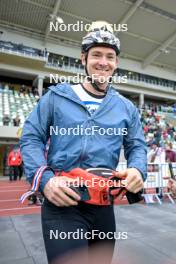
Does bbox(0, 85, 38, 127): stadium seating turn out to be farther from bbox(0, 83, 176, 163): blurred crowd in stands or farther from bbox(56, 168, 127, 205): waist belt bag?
bbox(56, 168, 127, 205): waist belt bag

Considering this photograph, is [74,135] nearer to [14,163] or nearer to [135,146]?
[135,146]

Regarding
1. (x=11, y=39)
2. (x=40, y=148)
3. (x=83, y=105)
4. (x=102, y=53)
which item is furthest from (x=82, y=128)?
(x=11, y=39)

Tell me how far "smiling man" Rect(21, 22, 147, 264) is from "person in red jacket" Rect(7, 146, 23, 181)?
11.3 m

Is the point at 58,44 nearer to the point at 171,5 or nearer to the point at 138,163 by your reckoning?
the point at 171,5

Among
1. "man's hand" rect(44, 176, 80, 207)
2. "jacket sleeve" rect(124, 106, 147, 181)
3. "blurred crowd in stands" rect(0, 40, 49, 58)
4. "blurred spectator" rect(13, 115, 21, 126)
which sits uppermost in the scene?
"blurred crowd in stands" rect(0, 40, 49, 58)

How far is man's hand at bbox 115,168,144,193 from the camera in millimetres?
1333

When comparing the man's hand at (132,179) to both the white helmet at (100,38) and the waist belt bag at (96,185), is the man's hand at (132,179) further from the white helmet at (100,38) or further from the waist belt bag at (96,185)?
the white helmet at (100,38)

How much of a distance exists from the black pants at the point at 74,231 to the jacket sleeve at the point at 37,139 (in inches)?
7.9

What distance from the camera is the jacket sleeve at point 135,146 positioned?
150 cm

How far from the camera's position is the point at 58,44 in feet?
94.4

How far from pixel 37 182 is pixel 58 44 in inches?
1151

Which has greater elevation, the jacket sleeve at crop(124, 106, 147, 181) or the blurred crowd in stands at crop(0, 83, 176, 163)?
the blurred crowd in stands at crop(0, 83, 176, 163)

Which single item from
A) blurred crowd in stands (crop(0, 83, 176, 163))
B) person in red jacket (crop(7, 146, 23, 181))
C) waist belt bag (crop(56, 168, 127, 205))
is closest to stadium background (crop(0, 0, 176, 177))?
blurred crowd in stands (crop(0, 83, 176, 163))

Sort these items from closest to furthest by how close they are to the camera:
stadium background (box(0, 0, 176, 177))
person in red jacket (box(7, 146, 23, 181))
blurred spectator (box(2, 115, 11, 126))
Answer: person in red jacket (box(7, 146, 23, 181)) → blurred spectator (box(2, 115, 11, 126)) → stadium background (box(0, 0, 176, 177))
